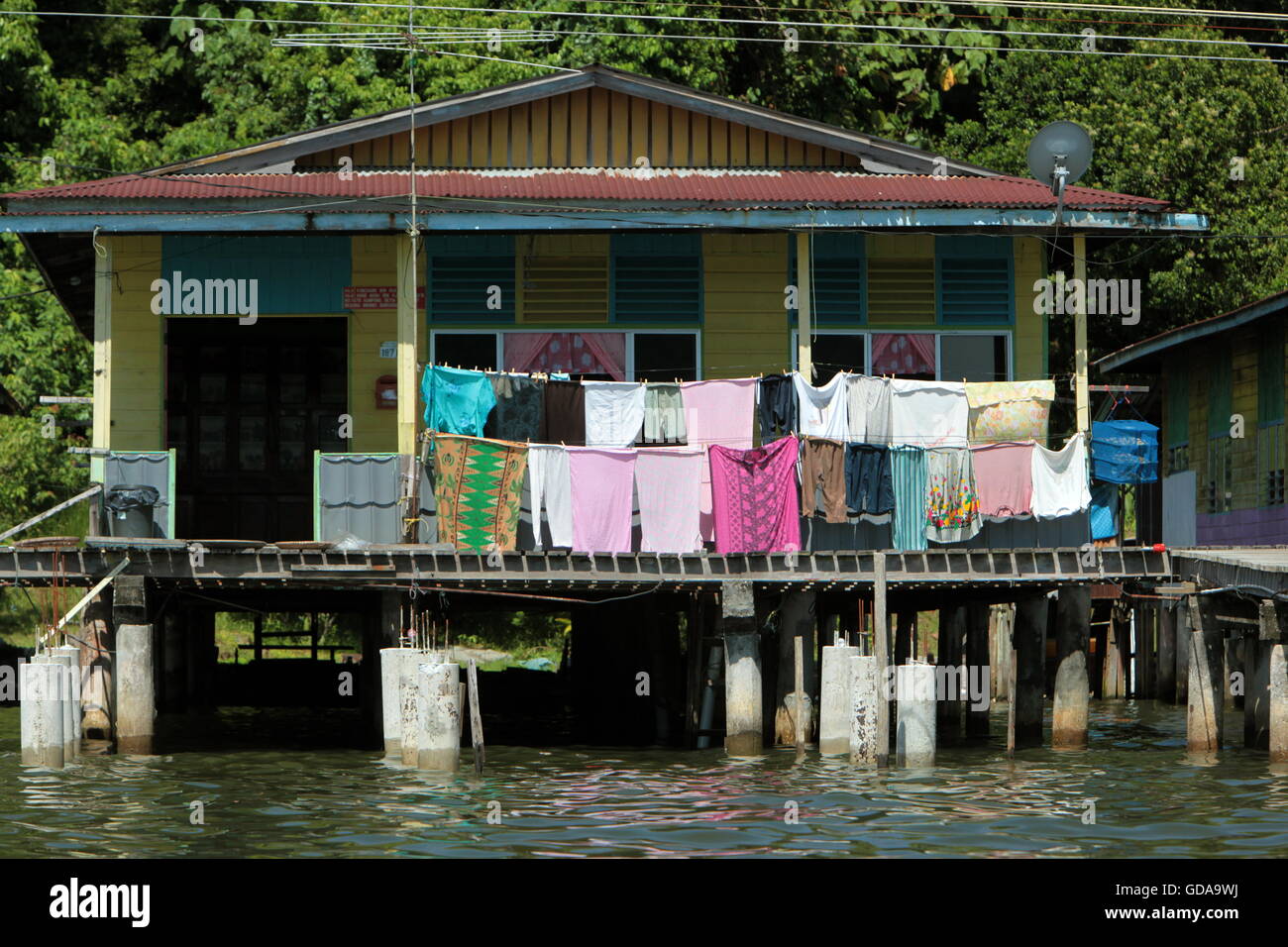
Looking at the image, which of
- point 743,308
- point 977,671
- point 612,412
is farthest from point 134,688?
point 977,671

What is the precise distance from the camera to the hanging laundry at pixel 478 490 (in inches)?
883

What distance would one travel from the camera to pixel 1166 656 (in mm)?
36469

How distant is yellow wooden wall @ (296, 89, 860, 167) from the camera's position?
2645 centimetres

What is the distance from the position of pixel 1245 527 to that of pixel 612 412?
12.9 m

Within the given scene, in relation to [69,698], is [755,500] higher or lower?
higher

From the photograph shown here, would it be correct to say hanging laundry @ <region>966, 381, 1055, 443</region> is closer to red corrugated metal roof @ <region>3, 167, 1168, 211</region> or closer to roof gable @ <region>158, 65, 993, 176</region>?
red corrugated metal roof @ <region>3, 167, 1168, 211</region>

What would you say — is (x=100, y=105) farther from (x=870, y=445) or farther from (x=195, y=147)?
(x=870, y=445)

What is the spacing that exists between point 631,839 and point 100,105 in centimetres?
3376

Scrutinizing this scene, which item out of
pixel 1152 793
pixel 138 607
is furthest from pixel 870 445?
pixel 138 607

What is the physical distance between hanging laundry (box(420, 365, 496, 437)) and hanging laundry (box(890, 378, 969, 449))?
16.1 feet

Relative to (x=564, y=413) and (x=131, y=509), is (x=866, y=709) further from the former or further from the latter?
(x=131, y=509)

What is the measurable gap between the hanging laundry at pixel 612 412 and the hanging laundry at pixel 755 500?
1.06 meters

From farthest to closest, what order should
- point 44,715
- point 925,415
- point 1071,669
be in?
point 1071,669 → point 925,415 → point 44,715

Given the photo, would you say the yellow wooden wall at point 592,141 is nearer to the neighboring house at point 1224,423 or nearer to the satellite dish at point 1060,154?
the satellite dish at point 1060,154
